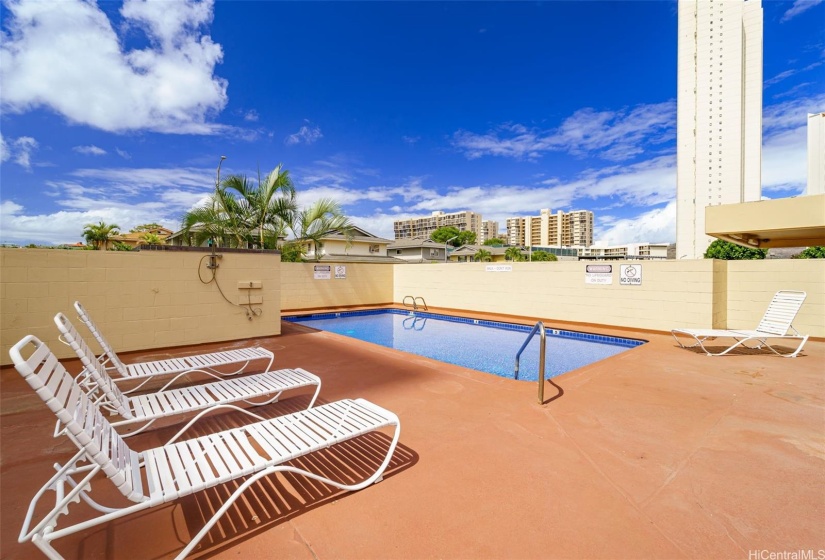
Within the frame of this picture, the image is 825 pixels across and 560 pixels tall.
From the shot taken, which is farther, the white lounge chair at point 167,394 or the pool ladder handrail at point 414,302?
the pool ladder handrail at point 414,302

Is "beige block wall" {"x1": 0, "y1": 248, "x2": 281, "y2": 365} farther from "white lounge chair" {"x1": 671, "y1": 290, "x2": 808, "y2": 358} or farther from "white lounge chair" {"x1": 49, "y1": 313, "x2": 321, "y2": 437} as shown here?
"white lounge chair" {"x1": 671, "y1": 290, "x2": 808, "y2": 358}

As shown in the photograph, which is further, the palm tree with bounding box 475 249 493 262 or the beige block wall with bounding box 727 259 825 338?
the palm tree with bounding box 475 249 493 262

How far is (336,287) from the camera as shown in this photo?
12.7m

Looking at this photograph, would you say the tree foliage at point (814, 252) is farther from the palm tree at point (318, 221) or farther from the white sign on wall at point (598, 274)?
the palm tree at point (318, 221)

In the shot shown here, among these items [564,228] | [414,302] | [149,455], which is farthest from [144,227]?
[564,228]

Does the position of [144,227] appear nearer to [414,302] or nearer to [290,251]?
[290,251]

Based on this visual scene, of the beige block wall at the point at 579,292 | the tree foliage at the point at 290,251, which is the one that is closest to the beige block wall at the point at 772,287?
the beige block wall at the point at 579,292

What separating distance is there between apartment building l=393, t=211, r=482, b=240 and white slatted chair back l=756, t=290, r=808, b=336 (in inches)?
3737

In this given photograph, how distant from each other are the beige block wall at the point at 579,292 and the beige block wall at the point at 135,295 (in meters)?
6.62

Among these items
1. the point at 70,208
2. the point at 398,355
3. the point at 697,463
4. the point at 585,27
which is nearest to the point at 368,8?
the point at 585,27

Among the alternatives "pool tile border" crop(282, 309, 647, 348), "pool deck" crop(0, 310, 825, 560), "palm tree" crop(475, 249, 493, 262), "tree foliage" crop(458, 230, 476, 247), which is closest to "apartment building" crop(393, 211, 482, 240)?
"tree foliage" crop(458, 230, 476, 247)

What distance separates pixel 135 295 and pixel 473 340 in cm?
686

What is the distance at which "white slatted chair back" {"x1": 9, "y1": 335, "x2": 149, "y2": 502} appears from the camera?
1371 millimetres

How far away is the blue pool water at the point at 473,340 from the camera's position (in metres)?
6.71
